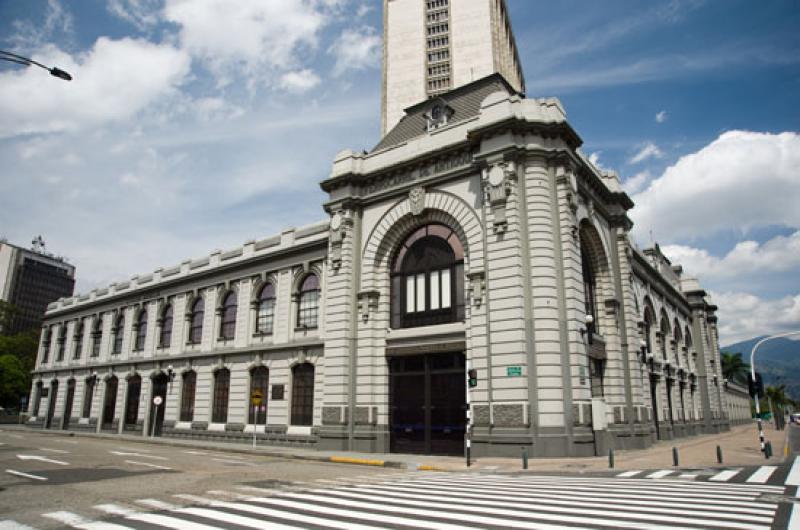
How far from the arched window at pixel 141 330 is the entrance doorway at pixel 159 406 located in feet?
14.3

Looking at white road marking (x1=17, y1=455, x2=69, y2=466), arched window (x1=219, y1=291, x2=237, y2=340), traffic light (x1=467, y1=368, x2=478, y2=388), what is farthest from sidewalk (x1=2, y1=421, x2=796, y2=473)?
arched window (x1=219, y1=291, x2=237, y2=340)

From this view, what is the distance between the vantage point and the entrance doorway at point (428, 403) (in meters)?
23.9

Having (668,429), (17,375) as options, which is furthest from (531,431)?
(17,375)

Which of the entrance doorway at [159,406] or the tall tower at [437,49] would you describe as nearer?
the entrance doorway at [159,406]

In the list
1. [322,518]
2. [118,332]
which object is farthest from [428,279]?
[118,332]

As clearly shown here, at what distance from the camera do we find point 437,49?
92.4 m

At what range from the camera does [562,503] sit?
34.6 ft

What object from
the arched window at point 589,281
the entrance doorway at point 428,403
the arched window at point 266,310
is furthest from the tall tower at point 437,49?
the entrance doorway at point 428,403

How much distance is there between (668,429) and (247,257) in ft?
99.5

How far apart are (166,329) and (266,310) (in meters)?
11.7

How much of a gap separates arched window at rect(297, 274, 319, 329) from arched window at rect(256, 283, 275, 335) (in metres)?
2.45

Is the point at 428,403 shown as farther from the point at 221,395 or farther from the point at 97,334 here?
the point at 97,334

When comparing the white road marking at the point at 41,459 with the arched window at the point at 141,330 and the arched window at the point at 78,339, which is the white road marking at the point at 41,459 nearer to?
the arched window at the point at 141,330

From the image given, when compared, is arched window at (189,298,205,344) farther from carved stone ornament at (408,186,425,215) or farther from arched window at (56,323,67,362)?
arched window at (56,323,67,362)
